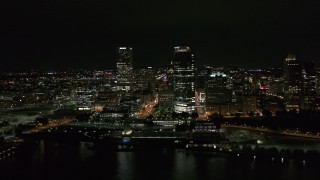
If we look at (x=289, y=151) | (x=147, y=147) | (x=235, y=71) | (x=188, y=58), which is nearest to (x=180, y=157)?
(x=147, y=147)

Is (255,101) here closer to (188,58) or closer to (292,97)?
(292,97)

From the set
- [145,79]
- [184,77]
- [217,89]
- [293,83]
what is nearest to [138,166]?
[217,89]

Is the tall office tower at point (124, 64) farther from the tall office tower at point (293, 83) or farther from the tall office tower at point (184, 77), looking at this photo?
the tall office tower at point (293, 83)

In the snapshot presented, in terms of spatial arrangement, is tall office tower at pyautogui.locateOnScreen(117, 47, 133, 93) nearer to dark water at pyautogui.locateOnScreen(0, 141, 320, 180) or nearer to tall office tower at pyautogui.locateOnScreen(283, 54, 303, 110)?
tall office tower at pyautogui.locateOnScreen(283, 54, 303, 110)

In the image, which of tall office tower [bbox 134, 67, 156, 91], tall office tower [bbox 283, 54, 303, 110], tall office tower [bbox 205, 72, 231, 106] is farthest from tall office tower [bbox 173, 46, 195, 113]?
tall office tower [bbox 134, 67, 156, 91]

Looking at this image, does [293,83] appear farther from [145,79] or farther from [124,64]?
[124,64]
